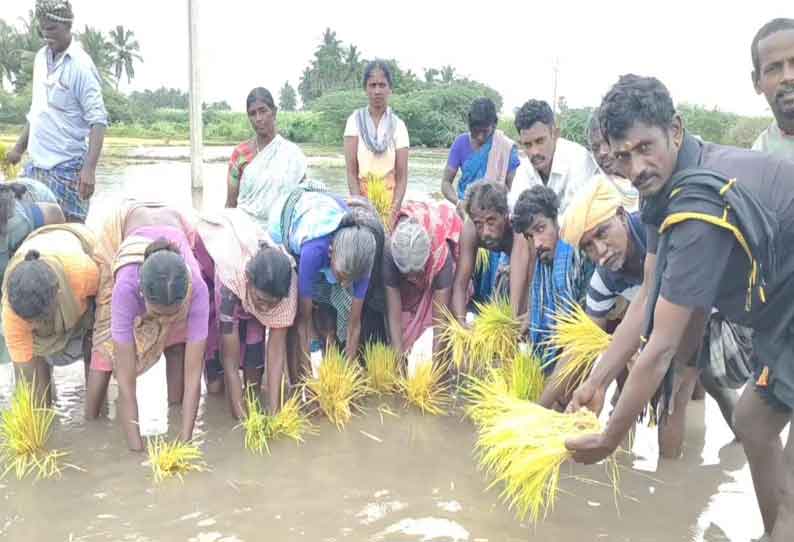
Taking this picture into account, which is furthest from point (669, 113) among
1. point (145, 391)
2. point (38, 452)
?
point (145, 391)

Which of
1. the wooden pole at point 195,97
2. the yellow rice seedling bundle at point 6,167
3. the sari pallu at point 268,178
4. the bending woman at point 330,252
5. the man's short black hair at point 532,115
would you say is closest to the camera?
the bending woman at point 330,252

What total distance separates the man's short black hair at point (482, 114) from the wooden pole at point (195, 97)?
7673 mm

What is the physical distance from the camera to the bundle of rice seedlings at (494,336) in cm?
415

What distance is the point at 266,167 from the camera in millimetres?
4930

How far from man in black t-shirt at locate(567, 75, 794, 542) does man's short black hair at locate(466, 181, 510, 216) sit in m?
1.76

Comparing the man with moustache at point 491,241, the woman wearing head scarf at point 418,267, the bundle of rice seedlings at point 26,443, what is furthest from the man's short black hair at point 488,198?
the bundle of rice seedlings at point 26,443

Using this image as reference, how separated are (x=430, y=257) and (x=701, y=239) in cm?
254

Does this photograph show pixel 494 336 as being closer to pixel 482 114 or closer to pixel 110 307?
pixel 482 114

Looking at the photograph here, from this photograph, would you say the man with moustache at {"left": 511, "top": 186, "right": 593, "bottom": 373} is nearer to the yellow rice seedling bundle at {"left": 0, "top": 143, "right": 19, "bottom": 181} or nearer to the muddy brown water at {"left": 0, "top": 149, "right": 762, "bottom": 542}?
the muddy brown water at {"left": 0, "top": 149, "right": 762, "bottom": 542}

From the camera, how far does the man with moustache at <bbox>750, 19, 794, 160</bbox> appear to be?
110 inches

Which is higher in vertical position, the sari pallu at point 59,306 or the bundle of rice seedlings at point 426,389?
the sari pallu at point 59,306

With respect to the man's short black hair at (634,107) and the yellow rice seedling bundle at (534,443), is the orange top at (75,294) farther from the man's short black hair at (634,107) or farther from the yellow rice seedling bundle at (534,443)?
the man's short black hair at (634,107)

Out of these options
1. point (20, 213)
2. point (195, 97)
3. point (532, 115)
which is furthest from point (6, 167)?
point (195, 97)

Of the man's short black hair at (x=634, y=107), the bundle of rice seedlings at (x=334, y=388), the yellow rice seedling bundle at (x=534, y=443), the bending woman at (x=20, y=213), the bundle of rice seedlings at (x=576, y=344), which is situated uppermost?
the man's short black hair at (x=634, y=107)
